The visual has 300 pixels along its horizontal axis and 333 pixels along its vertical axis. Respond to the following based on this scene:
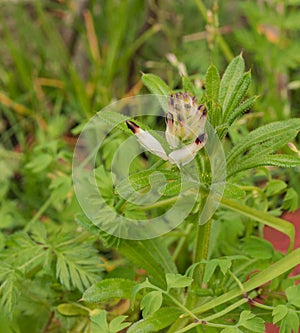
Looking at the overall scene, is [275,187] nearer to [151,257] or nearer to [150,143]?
[151,257]

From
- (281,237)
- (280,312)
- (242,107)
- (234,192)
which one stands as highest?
(242,107)

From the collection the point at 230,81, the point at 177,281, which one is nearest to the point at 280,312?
the point at 177,281

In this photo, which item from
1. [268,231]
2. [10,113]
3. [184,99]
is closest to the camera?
[184,99]

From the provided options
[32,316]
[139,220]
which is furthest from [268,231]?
[32,316]

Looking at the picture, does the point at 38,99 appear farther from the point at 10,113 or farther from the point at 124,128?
the point at 124,128

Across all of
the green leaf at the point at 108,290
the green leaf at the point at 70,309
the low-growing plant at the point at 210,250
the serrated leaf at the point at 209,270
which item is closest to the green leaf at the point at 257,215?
the low-growing plant at the point at 210,250

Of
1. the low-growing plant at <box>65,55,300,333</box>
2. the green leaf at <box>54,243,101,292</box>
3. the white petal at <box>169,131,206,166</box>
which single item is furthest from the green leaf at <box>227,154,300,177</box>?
the green leaf at <box>54,243,101,292</box>

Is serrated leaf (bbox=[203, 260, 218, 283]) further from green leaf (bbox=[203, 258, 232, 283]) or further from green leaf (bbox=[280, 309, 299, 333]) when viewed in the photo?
green leaf (bbox=[280, 309, 299, 333])
